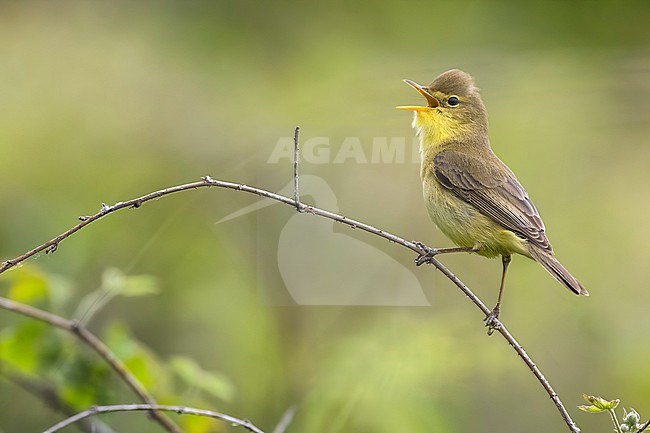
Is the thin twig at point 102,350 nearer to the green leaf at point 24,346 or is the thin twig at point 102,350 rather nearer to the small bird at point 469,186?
the green leaf at point 24,346

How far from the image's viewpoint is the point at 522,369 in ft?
16.2

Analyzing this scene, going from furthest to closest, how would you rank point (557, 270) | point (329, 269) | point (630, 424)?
1. point (329, 269)
2. point (557, 270)
3. point (630, 424)

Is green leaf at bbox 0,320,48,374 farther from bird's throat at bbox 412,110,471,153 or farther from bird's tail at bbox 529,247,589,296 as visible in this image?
bird's tail at bbox 529,247,589,296

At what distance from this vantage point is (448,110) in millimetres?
3467

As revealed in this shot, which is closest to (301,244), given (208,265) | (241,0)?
(208,265)

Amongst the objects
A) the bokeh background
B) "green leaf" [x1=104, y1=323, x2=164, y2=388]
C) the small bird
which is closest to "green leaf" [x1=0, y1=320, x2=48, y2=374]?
the bokeh background

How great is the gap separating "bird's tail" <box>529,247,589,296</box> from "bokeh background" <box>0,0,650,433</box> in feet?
3.81

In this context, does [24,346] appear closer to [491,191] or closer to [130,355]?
[130,355]

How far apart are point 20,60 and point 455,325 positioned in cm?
456

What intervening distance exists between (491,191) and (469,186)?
96 mm

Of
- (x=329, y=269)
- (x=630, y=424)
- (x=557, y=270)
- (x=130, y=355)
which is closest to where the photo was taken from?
(x=630, y=424)

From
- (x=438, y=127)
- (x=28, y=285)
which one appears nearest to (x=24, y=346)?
(x=28, y=285)

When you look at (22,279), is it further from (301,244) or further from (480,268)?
(480,268)

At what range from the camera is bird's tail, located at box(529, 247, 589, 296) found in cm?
Answer: 278
